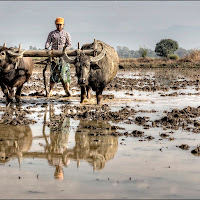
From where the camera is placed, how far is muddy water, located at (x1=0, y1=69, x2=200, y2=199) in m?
4.00

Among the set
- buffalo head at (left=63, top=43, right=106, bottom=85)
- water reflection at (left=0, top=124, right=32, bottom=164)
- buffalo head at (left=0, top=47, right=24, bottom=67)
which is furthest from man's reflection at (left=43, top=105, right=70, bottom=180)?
buffalo head at (left=0, top=47, right=24, bottom=67)

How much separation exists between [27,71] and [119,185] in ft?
22.7

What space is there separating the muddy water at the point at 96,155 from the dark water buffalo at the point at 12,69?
1012 mm

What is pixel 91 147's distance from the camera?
571 centimetres

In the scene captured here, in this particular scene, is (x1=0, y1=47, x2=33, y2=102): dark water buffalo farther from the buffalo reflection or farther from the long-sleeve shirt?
the buffalo reflection

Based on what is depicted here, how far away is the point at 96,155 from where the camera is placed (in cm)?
530

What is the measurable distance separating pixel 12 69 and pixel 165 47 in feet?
212

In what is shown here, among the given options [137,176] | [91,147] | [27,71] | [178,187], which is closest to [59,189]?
[137,176]

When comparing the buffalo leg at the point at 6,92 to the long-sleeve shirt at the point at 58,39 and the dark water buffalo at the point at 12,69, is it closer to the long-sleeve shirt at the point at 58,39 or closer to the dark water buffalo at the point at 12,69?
the dark water buffalo at the point at 12,69

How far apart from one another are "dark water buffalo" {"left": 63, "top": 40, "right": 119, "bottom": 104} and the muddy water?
84 cm

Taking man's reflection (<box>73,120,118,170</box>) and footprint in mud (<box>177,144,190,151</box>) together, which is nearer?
man's reflection (<box>73,120,118,170</box>)

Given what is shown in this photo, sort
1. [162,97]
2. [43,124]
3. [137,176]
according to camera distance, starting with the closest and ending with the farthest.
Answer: [137,176] < [43,124] < [162,97]

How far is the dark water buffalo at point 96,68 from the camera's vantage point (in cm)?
921

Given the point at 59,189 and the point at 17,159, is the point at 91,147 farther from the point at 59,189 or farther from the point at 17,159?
the point at 59,189
